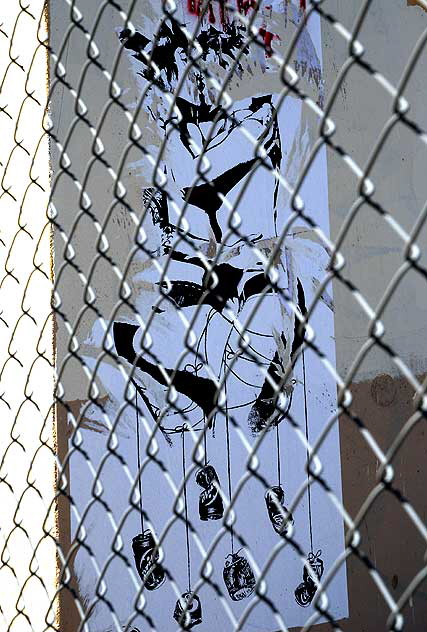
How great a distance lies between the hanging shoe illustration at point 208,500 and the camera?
4.31 meters

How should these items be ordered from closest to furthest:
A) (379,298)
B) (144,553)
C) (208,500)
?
(144,553) < (208,500) < (379,298)

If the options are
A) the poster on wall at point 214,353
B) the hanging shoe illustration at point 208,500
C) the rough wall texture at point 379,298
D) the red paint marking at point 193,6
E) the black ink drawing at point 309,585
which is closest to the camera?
the poster on wall at point 214,353

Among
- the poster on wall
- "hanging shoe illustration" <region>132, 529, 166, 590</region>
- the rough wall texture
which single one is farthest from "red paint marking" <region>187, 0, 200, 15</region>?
"hanging shoe illustration" <region>132, 529, 166, 590</region>

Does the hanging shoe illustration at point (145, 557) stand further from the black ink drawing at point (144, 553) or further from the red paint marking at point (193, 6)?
the red paint marking at point (193, 6)

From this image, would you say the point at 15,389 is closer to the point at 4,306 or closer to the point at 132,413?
the point at 4,306

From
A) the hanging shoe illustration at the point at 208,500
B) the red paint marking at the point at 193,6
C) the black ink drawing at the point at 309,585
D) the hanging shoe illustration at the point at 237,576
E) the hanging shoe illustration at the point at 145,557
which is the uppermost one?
the red paint marking at the point at 193,6

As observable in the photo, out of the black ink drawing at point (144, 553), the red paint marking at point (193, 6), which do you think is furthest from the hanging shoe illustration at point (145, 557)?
the red paint marking at point (193, 6)

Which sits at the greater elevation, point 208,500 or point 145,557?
point 208,500

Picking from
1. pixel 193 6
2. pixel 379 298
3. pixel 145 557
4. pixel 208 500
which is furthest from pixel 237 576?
pixel 193 6

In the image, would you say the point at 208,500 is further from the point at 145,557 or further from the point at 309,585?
the point at 309,585

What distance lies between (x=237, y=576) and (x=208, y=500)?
38 centimetres

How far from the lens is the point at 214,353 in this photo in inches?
173

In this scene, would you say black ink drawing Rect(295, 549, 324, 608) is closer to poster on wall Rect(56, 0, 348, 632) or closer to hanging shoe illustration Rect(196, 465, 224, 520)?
poster on wall Rect(56, 0, 348, 632)

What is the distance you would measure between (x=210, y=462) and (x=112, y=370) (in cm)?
62
